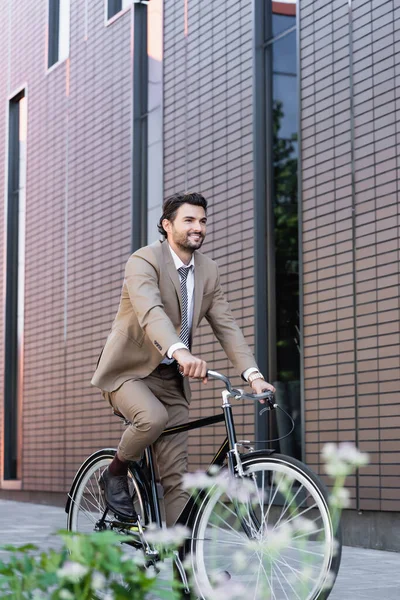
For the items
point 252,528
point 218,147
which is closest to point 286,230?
point 218,147

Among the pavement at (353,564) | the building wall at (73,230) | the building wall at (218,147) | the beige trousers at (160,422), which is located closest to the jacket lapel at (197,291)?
the beige trousers at (160,422)

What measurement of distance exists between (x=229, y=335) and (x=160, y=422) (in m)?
0.53

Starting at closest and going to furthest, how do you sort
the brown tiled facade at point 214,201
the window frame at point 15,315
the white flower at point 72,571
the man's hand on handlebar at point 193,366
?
the white flower at point 72,571 → the man's hand on handlebar at point 193,366 → the brown tiled facade at point 214,201 → the window frame at point 15,315

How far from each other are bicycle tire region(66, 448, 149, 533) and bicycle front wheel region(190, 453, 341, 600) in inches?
26.1

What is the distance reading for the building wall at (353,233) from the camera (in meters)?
7.16

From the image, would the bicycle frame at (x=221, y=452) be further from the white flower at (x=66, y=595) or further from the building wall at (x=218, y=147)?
the building wall at (x=218, y=147)

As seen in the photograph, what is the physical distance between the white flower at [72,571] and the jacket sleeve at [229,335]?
8.49 feet

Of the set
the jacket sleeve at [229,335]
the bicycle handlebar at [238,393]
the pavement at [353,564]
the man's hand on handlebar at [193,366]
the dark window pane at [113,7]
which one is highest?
the dark window pane at [113,7]

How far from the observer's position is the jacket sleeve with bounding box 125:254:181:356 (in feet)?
13.5

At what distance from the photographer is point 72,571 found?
1.83m

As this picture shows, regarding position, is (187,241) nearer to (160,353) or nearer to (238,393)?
(160,353)

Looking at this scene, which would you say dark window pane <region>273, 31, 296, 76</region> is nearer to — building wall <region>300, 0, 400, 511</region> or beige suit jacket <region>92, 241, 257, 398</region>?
building wall <region>300, 0, 400, 511</region>

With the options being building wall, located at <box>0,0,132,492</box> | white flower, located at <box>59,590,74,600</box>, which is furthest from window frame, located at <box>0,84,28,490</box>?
white flower, located at <box>59,590,74,600</box>

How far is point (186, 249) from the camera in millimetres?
4496
